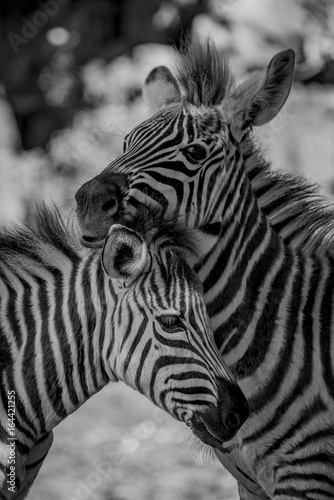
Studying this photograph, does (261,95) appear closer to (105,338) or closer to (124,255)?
(124,255)

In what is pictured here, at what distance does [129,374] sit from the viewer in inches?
187

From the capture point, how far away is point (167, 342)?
15.2 feet

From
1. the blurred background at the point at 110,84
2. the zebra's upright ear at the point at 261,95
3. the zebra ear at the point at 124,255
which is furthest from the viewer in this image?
the blurred background at the point at 110,84

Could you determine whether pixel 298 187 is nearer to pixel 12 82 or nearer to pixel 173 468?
pixel 173 468

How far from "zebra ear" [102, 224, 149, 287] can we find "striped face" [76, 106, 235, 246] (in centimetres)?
57

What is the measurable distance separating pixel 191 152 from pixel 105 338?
159 centimetres

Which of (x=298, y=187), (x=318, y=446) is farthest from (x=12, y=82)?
(x=318, y=446)

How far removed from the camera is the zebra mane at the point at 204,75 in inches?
245

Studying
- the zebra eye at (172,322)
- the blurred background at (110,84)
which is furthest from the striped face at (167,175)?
the blurred background at (110,84)

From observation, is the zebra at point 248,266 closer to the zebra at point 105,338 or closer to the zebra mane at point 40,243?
the zebra mane at point 40,243

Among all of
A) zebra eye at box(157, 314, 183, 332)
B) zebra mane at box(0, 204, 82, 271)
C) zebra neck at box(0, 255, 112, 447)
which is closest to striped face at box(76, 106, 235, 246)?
zebra mane at box(0, 204, 82, 271)

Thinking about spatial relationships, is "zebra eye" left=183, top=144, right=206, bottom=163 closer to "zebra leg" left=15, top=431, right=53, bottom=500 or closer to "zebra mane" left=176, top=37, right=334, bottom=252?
"zebra mane" left=176, top=37, right=334, bottom=252

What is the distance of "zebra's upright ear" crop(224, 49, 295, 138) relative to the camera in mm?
5965

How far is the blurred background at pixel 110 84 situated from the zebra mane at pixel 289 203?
240 inches
